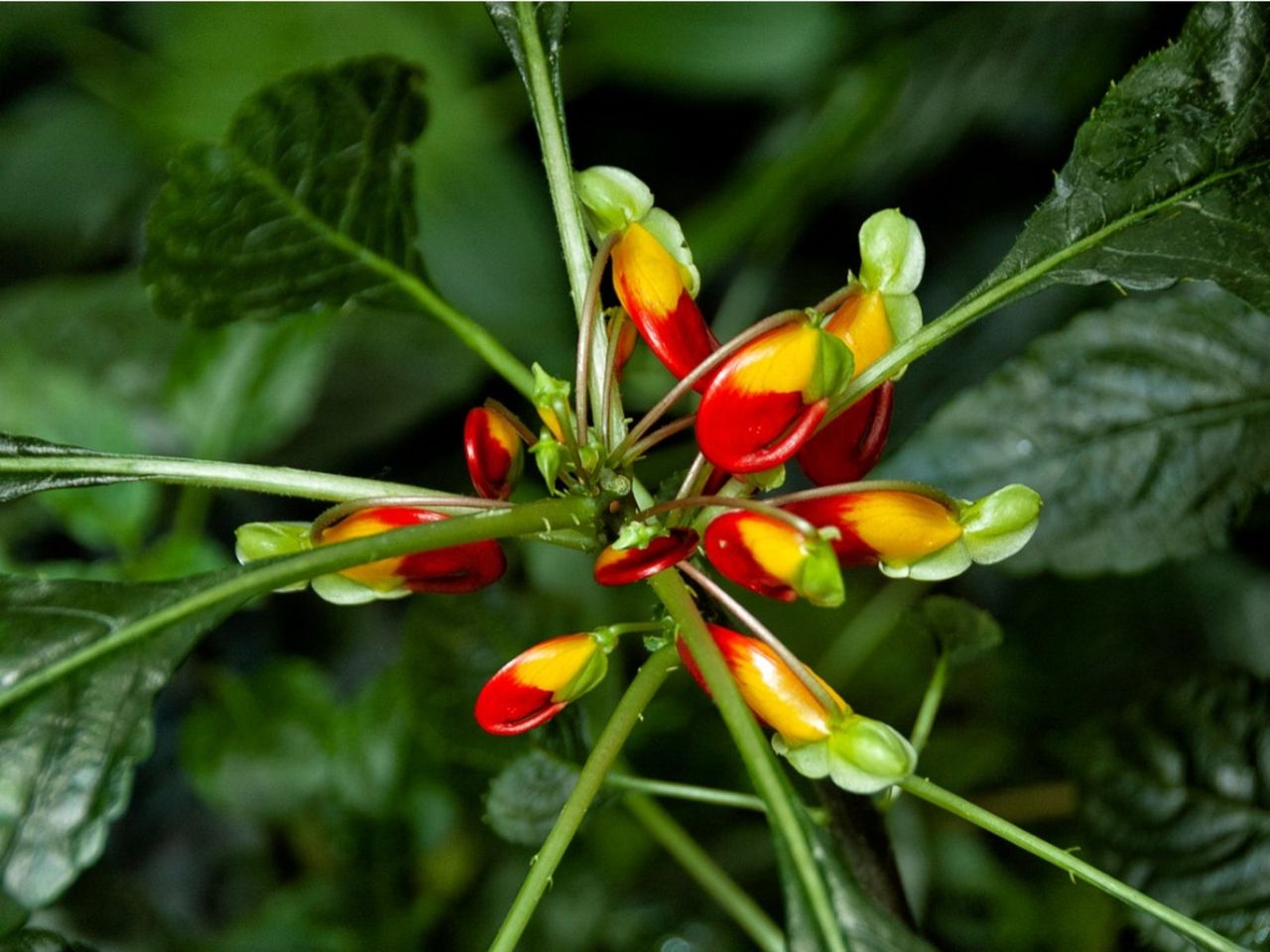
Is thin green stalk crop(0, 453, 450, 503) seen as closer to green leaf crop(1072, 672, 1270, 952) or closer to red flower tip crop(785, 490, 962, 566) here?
red flower tip crop(785, 490, 962, 566)

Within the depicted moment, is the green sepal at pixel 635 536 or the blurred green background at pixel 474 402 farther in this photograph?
the blurred green background at pixel 474 402

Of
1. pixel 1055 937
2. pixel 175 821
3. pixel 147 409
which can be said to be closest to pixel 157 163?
pixel 147 409

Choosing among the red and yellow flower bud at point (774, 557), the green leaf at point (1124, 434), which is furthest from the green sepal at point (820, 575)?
the green leaf at point (1124, 434)

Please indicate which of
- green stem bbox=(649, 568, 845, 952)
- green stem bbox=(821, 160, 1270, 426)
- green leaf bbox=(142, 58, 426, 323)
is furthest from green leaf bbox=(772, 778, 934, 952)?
green leaf bbox=(142, 58, 426, 323)

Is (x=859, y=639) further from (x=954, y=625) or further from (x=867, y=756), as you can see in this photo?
(x=867, y=756)

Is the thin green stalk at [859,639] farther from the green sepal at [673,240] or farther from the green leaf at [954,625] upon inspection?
the green sepal at [673,240]

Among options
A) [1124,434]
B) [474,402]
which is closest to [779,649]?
[1124,434]
